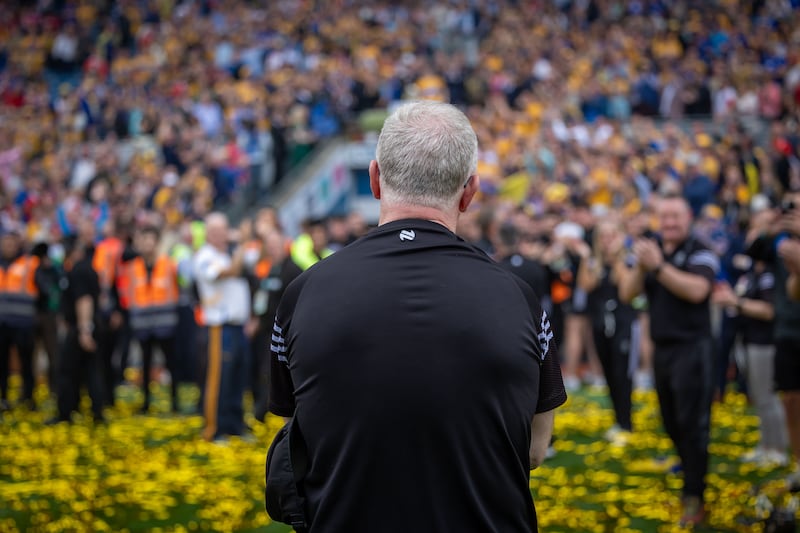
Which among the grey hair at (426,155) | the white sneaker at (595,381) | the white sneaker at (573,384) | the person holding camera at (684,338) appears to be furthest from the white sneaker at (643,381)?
the grey hair at (426,155)

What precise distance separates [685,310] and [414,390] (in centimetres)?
463

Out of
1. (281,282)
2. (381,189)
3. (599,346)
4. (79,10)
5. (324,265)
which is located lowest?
(599,346)

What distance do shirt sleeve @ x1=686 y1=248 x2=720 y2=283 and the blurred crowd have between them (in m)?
3.89

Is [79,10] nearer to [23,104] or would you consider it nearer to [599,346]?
[23,104]

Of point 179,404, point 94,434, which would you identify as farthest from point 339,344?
point 179,404

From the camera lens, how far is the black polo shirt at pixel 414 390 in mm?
2312

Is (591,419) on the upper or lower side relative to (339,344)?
lower

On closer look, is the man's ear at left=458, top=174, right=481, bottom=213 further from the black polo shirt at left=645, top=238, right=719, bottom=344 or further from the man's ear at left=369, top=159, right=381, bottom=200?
the black polo shirt at left=645, top=238, right=719, bottom=344

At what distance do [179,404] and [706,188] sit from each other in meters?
9.42

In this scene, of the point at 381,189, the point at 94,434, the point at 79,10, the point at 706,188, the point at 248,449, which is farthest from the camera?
the point at 79,10

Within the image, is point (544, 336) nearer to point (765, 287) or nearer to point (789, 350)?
point (789, 350)

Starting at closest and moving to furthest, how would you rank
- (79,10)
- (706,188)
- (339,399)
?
1. (339,399)
2. (706,188)
3. (79,10)

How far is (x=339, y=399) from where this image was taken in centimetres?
236

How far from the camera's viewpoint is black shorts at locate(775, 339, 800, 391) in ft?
20.5
